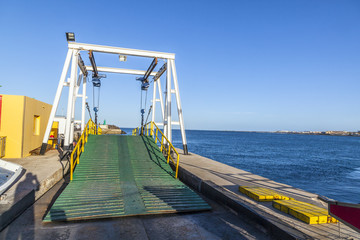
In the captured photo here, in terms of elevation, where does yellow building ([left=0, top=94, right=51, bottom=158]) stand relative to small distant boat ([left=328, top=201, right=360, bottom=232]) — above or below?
above

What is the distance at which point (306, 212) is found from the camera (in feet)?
17.7

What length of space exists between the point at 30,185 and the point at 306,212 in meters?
7.68

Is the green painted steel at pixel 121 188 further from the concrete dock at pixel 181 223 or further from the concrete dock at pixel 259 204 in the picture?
the concrete dock at pixel 259 204

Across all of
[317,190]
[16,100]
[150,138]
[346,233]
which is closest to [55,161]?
[16,100]

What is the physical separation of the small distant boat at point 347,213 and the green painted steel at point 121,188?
3431mm

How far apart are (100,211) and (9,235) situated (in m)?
1.90

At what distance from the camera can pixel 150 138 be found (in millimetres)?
14875

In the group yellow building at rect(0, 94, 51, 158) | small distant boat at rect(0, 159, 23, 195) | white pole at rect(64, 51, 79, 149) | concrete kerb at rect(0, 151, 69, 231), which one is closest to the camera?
concrete kerb at rect(0, 151, 69, 231)

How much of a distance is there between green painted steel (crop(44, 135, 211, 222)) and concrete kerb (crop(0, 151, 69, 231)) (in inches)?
31.4

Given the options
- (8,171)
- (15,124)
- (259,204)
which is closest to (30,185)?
(8,171)

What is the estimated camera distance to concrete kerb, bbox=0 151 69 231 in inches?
222

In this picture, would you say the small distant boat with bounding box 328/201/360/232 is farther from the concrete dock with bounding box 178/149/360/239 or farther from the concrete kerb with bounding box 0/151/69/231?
the concrete kerb with bounding box 0/151/69/231

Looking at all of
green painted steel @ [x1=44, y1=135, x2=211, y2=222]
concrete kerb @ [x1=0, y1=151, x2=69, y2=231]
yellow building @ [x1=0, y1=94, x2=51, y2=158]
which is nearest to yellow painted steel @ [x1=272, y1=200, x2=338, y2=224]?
green painted steel @ [x1=44, y1=135, x2=211, y2=222]

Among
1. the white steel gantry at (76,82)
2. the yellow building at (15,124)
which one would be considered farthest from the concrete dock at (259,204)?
the yellow building at (15,124)
